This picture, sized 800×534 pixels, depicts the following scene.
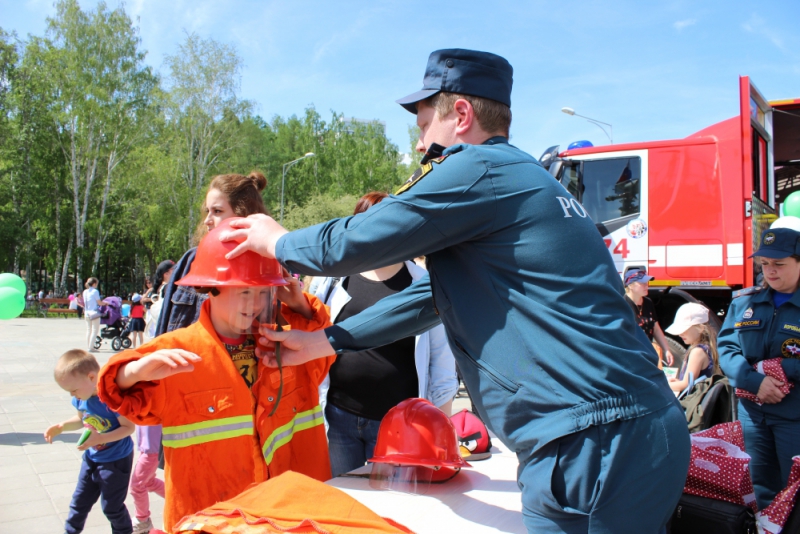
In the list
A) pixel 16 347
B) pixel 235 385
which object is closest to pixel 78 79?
pixel 16 347

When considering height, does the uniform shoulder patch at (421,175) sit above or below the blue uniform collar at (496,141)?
below

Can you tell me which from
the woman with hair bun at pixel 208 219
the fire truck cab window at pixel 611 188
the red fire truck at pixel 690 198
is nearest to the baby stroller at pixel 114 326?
the red fire truck at pixel 690 198

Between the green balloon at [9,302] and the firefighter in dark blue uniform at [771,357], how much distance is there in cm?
567

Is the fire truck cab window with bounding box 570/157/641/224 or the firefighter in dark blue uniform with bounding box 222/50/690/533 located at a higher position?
the fire truck cab window with bounding box 570/157/641/224

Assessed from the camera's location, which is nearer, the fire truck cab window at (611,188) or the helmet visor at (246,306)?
the helmet visor at (246,306)

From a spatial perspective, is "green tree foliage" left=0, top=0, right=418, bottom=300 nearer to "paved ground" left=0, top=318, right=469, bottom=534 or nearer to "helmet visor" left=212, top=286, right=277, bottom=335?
"paved ground" left=0, top=318, right=469, bottom=534

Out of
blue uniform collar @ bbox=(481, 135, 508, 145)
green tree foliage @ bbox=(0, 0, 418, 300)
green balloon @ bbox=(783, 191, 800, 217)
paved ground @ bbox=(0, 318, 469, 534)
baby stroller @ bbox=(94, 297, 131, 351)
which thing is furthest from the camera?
green tree foliage @ bbox=(0, 0, 418, 300)

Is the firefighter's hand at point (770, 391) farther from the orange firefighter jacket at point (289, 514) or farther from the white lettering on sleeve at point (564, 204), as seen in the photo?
the orange firefighter jacket at point (289, 514)

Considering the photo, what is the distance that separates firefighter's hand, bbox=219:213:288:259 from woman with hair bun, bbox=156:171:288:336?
916mm

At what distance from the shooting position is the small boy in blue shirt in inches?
131

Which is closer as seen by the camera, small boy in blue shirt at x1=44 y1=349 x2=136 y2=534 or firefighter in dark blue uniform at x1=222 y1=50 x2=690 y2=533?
firefighter in dark blue uniform at x1=222 y1=50 x2=690 y2=533

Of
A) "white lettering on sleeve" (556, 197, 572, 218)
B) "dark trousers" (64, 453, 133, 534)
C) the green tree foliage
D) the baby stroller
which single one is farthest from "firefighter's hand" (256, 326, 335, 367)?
the green tree foliage

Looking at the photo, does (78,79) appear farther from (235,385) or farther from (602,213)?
(235,385)

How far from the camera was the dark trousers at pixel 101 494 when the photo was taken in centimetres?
334
